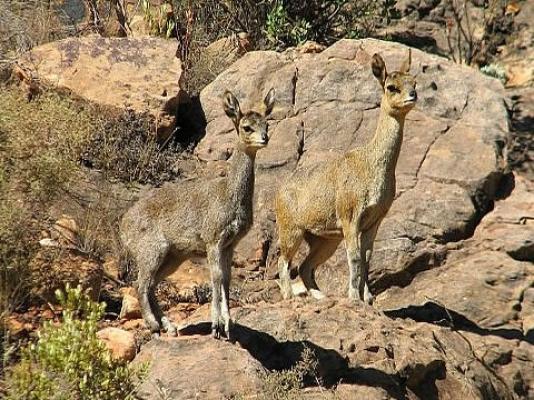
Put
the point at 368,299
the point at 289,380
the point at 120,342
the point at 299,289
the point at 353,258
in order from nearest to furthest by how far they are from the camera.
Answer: the point at 289,380 < the point at 120,342 < the point at 353,258 < the point at 368,299 < the point at 299,289

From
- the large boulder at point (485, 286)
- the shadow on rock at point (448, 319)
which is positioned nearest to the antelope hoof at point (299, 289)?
the shadow on rock at point (448, 319)

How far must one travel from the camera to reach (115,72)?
1866 cm

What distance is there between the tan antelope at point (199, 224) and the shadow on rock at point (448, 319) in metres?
3.03

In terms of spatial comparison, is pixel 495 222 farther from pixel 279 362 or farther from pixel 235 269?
pixel 279 362

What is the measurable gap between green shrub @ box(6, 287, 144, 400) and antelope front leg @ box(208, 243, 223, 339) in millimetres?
1694

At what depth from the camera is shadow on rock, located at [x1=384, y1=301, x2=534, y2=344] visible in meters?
13.6

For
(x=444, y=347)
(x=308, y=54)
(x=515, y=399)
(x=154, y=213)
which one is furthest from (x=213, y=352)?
(x=308, y=54)

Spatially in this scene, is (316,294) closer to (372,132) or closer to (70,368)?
(372,132)

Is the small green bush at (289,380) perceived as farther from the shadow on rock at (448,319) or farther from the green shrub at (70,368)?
the shadow on rock at (448,319)

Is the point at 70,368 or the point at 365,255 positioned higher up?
the point at 70,368

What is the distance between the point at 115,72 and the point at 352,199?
6.91 meters

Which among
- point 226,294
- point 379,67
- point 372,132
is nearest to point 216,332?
point 226,294

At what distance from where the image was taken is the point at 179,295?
583 inches

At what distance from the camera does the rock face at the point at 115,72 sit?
18.2 meters
